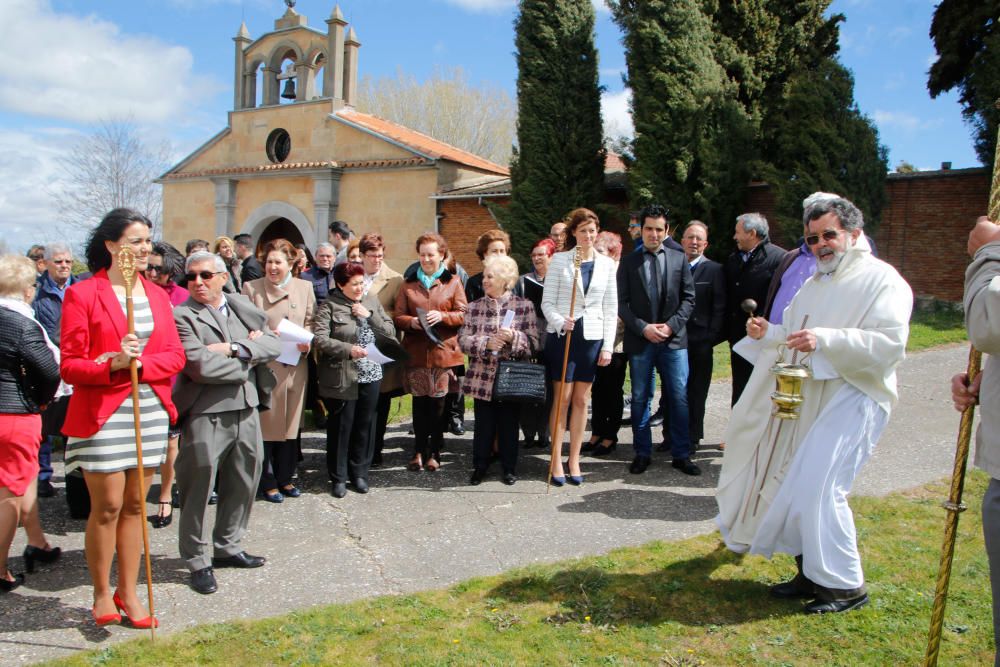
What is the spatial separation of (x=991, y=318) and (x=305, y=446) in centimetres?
643

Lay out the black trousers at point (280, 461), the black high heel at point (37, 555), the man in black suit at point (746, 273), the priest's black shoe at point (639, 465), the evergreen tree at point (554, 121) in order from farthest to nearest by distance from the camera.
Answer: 1. the evergreen tree at point (554, 121)
2. the man in black suit at point (746, 273)
3. the priest's black shoe at point (639, 465)
4. the black trousers at point (280, 461)
5. the black high heel at point (37, 555)

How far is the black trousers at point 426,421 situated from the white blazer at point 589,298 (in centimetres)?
126

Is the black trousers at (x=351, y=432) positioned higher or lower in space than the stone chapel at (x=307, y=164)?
lower

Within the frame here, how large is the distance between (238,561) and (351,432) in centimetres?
171

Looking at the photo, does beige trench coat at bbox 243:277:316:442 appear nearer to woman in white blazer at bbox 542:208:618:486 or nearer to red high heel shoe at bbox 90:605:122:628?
woman in white blazer at bbox 542:208:618:486

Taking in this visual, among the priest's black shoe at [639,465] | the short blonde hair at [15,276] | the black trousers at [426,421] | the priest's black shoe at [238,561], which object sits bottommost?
the priest's black shoe at [238,561]

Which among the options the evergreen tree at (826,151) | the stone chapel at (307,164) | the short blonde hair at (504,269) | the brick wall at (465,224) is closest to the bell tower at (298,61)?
the stone chapel at (307,164)

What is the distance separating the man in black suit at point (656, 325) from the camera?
6.55m

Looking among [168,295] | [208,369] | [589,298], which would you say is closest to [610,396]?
[589,298]

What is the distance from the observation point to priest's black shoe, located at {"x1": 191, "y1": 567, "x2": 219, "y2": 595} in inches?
172

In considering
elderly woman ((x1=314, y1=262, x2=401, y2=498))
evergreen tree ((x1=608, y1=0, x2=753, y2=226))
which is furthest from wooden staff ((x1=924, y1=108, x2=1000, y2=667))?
evergreen tree ((x1=608, y1=0, x2=753, y2=226))

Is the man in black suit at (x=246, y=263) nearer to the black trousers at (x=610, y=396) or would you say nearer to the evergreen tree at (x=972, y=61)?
the black trousers at (x=610, y=396)

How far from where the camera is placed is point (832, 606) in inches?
156

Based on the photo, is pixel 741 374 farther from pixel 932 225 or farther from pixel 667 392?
pixel 932 225
